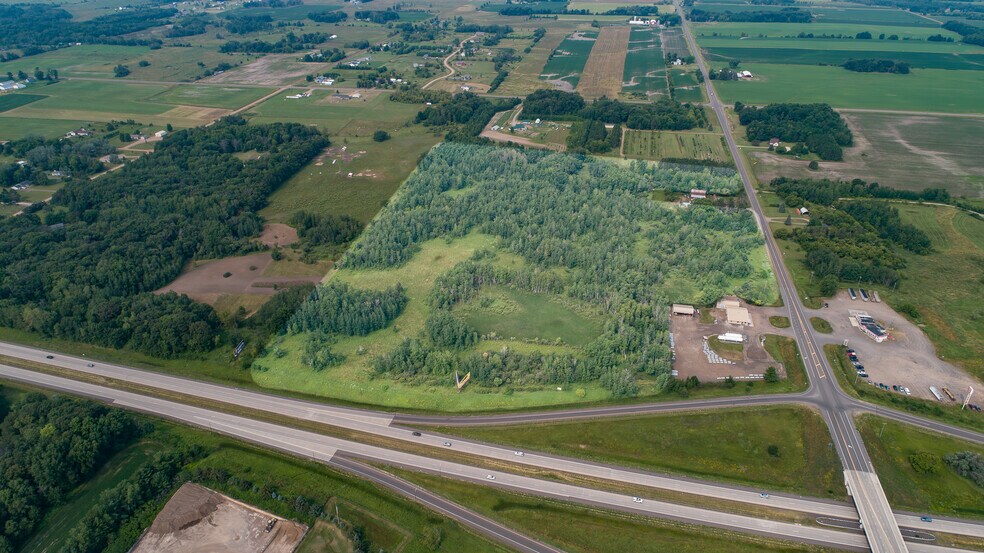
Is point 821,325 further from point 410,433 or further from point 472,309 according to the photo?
point 410,433

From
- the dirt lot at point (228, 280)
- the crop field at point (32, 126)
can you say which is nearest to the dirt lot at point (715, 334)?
the dirt lot at point (228, 280)

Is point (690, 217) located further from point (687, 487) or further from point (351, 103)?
point (351, 103)

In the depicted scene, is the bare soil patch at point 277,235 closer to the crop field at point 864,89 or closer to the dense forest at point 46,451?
the dense forest at point 46,451

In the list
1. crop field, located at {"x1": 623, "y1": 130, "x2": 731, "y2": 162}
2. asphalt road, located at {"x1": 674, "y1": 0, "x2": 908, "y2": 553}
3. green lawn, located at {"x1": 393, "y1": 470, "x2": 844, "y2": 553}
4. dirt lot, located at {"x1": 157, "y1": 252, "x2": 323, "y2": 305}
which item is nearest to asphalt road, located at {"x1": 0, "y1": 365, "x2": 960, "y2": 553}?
green lawn, located at {"x1": 393, "y1": 470, "x2": 844, "y2": 553}

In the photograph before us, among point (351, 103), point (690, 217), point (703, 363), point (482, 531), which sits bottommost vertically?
point (482, 531)

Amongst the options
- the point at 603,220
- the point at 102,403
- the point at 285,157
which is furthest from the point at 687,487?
the point at 285,157

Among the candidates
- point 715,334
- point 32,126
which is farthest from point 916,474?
point 32,126
